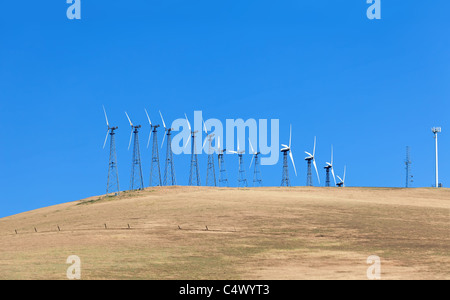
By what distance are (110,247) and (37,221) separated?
1243 inches

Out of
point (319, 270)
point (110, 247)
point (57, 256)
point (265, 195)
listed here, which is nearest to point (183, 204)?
point (265, 195)

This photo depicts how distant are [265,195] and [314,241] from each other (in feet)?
108

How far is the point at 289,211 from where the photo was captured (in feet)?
220

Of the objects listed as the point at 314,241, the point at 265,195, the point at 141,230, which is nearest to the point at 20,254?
the point at 141,230

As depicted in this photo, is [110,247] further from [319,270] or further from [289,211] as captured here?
[289,211]

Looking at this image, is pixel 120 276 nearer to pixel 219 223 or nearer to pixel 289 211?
pixel 219 223

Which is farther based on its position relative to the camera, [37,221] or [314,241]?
[37,221]

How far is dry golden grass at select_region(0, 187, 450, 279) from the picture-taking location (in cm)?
3725

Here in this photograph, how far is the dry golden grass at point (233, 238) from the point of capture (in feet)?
122

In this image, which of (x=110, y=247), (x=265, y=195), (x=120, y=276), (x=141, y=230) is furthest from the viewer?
(x=265, y=195)

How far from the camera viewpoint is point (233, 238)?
171 ft

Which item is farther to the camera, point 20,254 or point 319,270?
point 20,254

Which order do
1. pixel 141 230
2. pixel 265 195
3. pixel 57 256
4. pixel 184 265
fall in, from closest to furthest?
1. pixel 184 265
2. pixel 57 256
3. pixel 141 230
4. pixel 265 195

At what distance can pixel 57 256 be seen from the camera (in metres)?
44.2
